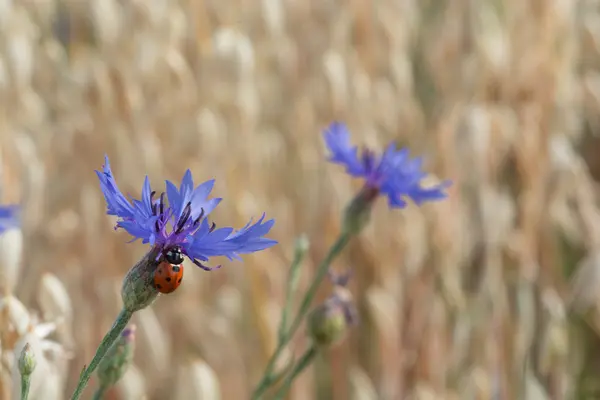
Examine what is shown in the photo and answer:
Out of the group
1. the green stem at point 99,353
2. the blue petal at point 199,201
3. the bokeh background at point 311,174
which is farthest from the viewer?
the bokeh background at point 311,174

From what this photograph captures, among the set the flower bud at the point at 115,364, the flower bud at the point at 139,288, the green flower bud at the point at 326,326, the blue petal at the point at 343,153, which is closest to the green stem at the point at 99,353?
the flower bud at the point at 139,288

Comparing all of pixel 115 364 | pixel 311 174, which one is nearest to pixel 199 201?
pixel 115 364

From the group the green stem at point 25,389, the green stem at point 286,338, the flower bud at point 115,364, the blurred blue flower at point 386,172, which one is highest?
the blurred blue flower at point 386,172

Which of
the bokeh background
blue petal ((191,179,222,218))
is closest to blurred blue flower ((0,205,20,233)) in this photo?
the bokeh background

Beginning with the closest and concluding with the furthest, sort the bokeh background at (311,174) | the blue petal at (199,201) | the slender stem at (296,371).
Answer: the blue petal at (199,201), the slender stem at (296,371), the bokeh background at (311,174)

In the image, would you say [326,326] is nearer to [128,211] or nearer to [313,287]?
[313,287]

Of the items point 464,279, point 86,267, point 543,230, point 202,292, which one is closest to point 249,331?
point 202,292

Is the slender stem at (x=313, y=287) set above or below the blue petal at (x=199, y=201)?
above

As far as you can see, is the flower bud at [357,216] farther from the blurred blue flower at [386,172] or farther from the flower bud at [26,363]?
the flower bud at [26,363]

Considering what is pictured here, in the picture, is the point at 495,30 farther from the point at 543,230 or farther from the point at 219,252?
the point at 219,252
